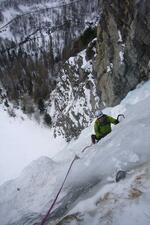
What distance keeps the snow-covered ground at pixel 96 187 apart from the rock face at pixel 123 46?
5229 millimetres

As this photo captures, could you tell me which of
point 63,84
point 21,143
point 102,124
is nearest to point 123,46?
point 102,124

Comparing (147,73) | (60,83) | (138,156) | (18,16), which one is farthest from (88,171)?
A: (18,16)

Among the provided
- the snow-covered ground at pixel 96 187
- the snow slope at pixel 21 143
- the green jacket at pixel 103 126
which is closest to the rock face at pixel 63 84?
the snow slope at pixel 21 143

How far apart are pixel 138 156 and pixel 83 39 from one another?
61.9ft

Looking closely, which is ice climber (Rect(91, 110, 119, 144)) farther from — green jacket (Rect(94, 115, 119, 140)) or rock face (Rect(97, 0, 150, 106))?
rock face (Rect(97, 0, 150, 106))

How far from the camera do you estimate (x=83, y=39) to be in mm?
23391

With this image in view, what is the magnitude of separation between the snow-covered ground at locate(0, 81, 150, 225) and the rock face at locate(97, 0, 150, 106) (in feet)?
17.2

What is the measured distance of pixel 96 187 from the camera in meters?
5.61

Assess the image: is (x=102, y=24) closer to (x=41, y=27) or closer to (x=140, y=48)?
(x=140, y=48)

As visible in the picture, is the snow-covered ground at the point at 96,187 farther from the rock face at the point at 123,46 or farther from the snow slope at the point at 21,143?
the snow slope at the point at 21,143

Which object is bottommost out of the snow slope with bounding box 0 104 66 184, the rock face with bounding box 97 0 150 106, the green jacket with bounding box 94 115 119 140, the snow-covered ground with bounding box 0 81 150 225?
the snow-covered ground with bounding box 0 81 150 225

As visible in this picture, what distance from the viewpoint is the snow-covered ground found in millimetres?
4406

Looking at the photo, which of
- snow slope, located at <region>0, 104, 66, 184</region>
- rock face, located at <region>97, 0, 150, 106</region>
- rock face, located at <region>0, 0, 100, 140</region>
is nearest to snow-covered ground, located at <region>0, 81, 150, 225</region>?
rock face, located at <region>97, 0, 150, 106</region>

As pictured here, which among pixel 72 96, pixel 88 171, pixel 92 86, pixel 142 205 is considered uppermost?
pixel 72 96
